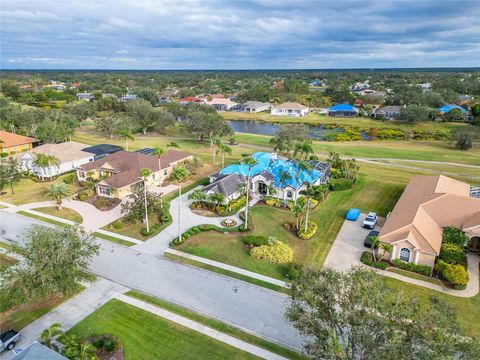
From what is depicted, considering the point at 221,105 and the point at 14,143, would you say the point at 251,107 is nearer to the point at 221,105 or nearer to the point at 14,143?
the point at 221,105

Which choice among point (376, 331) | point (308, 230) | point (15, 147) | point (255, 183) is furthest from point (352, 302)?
point (15, 147)

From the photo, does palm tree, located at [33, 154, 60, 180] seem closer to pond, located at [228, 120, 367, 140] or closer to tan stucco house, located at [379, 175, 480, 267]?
→ tan stucco house, located at [379, 175, 480, 267]

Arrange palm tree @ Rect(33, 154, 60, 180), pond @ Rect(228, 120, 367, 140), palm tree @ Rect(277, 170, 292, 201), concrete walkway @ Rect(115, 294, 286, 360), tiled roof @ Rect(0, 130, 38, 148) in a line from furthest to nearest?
pond @ Rect(228, 120, 367, 140) → tiled roof @ Rect(0, 130, 38, 148) → palm tree @ Rect(33, 154, 60, 180) → palm tree @ Rect(277, 170, 292, 201) → concrete walkway @ Rect(115, 294, 286, 360)

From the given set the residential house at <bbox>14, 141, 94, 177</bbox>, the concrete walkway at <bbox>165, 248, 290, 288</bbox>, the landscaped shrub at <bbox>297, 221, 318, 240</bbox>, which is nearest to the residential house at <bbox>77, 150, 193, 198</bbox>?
the residential house at <bbox>14, 141, 94, 177</bbox>

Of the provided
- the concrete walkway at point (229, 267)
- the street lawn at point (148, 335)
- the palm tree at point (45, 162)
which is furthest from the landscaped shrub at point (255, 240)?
the palm tree at point (45, 162)

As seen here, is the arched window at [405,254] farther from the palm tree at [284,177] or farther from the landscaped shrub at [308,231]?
the palm tree at [284,177]

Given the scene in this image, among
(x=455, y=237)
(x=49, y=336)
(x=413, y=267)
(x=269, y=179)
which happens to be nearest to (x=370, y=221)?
(x=455, y=237)
